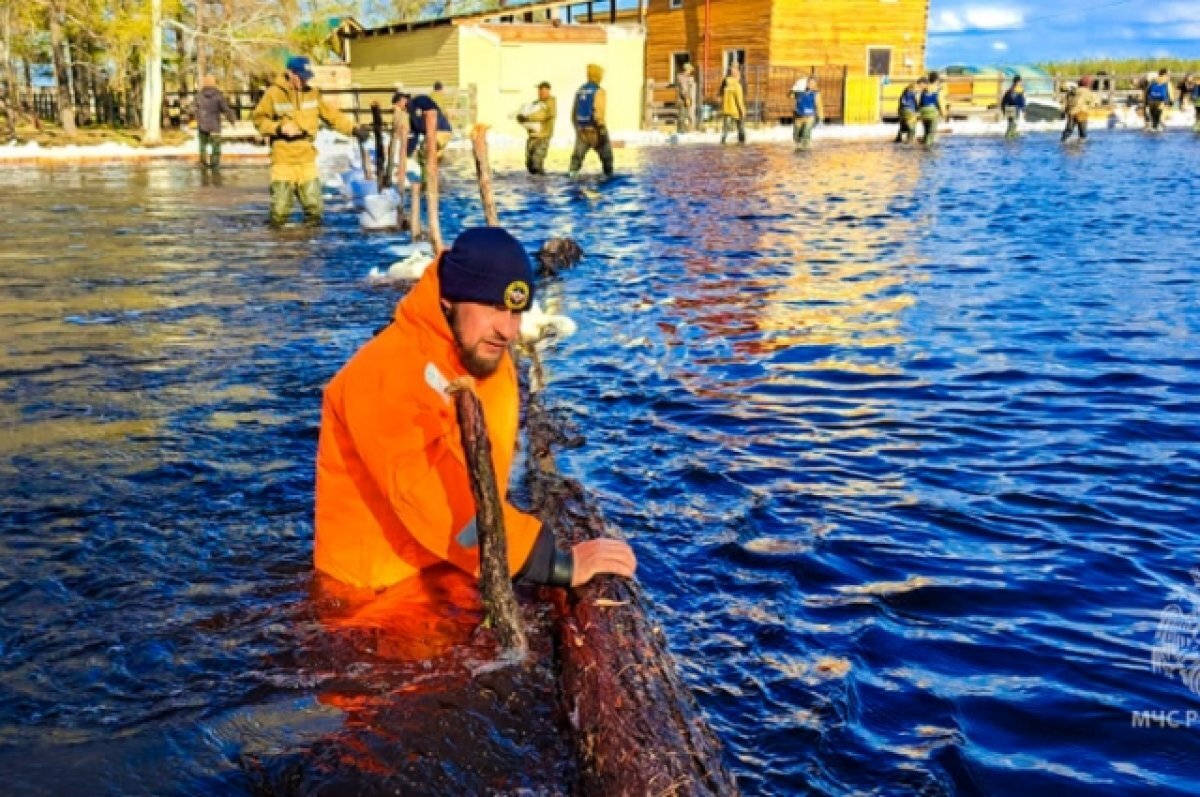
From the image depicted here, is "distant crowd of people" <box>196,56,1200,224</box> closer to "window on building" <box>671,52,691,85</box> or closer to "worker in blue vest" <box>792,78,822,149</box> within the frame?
"worker in blue vest" <box>792,78,822,149</box>

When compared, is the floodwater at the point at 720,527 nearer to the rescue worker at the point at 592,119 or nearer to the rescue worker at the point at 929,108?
the rescue worker at the point at 592,119

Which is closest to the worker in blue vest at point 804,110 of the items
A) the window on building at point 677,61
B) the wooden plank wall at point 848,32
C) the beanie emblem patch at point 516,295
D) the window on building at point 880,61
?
the wooden plank wall at point 848,32

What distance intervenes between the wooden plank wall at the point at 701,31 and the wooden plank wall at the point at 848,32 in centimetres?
85

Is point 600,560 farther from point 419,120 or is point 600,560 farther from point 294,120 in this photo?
point 419,120

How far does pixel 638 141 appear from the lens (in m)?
39.7

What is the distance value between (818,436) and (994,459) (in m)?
1.04

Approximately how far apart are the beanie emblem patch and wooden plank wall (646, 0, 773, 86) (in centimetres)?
4297

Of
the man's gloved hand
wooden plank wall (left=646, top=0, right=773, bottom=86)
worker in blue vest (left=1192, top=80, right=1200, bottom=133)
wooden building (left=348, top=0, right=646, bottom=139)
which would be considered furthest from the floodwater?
wooden plank wall (left=646, top=0, right=773, bottom=86)

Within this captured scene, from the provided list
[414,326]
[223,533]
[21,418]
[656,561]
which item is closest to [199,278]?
[21,418]

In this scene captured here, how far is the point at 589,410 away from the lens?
7887 millimetres

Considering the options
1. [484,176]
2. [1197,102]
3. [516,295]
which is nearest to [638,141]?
[1197,102]

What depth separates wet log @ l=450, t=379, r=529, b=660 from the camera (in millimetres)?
3240

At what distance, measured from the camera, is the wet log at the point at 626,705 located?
3.01 metres

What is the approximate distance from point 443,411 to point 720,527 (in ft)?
8.07
